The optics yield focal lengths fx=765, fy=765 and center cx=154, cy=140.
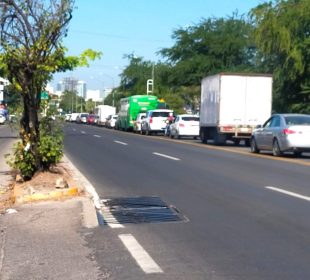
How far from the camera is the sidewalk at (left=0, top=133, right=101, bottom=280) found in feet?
26.6

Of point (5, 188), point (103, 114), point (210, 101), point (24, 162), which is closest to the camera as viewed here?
point (24, 162)

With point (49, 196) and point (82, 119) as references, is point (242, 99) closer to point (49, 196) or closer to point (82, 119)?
point (49, 196)

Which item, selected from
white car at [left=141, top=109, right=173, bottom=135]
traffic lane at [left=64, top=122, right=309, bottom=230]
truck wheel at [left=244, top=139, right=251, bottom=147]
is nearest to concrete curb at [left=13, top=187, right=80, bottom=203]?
traffic lane at [left=64, top=122, right=309, bottom=230]

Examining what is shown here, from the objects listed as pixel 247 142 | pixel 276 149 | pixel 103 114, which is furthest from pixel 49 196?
pixel 103 114

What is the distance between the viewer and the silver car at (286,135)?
987 inches

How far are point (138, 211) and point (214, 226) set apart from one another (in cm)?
205

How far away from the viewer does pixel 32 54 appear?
1480cm

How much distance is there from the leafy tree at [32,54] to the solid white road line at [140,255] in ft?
18.5

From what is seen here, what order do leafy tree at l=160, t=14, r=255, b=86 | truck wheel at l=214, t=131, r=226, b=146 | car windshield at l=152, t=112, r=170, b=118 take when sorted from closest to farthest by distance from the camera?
truck wheel at l=214, t=131, r=226, b=146 < car windshield at l=152, t=112, r=170, b=118 < leafy tree at l=160, t=14, r=255, b=86

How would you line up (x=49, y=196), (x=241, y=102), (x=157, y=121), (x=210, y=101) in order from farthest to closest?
(x=157, y=121) → (x=210, y=101) → (x=241, y=102) → (x=49, y=196)

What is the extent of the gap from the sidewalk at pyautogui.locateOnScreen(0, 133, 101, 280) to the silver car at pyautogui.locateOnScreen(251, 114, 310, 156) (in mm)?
12928

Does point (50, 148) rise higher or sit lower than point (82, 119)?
higher

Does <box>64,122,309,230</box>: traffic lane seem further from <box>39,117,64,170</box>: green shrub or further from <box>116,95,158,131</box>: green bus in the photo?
<box>116,95,158,131</box>: green bus

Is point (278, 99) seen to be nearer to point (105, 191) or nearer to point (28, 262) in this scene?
point (105, 191)
